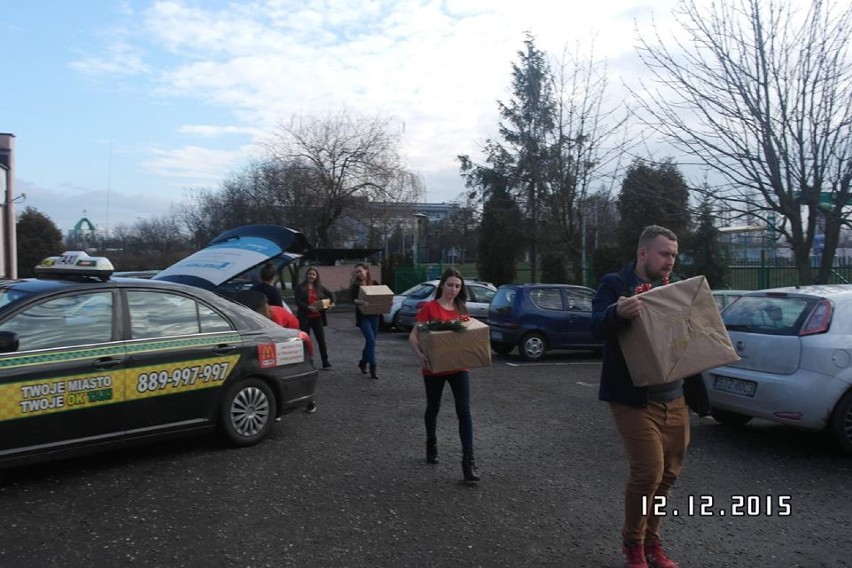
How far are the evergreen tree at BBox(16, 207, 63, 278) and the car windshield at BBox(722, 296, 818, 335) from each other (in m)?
27.9

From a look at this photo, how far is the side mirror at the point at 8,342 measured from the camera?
476cm

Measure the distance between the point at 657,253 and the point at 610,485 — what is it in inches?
96.0

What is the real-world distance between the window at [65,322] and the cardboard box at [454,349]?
2.55 meters

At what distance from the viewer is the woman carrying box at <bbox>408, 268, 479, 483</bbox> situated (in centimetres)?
547

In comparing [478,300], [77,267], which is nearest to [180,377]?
[77,267]

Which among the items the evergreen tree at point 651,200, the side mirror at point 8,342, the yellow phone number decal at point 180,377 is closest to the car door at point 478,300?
the evergreen tree at point 651,200

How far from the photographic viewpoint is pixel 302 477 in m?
5.57

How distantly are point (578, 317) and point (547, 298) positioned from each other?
27.4 inches

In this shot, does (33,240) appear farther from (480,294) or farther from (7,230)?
(480,294)

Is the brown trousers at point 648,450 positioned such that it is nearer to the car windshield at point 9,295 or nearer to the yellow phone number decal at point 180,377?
the yellow phone number decal at point 180,377

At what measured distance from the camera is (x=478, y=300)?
16828 millimetres

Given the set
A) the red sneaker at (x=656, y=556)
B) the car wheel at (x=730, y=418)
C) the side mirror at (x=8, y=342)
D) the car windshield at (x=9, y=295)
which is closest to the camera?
the red sneaker at (x=656, y=556)

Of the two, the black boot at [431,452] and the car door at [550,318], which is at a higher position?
the car door at [550,318]

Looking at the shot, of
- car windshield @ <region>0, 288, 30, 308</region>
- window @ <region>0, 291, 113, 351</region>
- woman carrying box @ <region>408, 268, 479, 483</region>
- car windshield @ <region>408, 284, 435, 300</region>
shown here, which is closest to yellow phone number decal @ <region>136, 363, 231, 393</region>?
window @ <region>0, 291, 113, 351</region>
